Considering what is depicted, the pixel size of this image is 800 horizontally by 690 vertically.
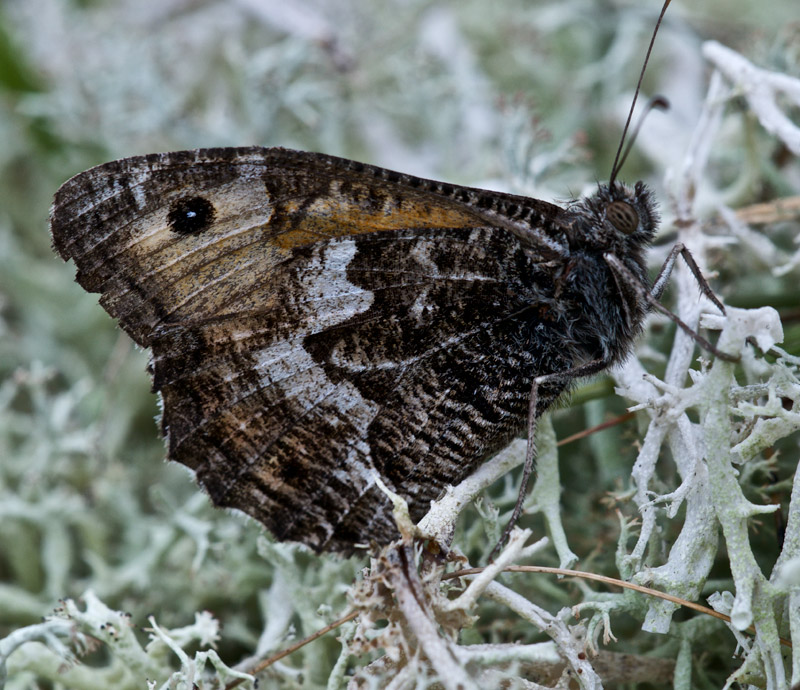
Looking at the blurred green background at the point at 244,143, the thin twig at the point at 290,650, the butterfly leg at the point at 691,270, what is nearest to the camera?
the thin twig at the point at 290,650

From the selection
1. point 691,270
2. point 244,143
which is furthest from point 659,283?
point 244,143

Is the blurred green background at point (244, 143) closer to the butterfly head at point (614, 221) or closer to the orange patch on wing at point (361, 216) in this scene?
the butterfly head at point (614, 221)

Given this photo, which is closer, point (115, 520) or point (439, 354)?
point (439, 354)

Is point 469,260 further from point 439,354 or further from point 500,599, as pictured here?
point 500,599

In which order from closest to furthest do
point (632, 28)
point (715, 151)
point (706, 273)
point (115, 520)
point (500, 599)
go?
point (500, 599), point (706, 273), point (115, 520), point (715, 151), point (632, 28)

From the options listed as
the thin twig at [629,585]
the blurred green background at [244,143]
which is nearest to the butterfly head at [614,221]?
the blurred green background at [244,143]

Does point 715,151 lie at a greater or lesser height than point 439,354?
greater

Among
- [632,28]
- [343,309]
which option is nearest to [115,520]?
[343,309]
